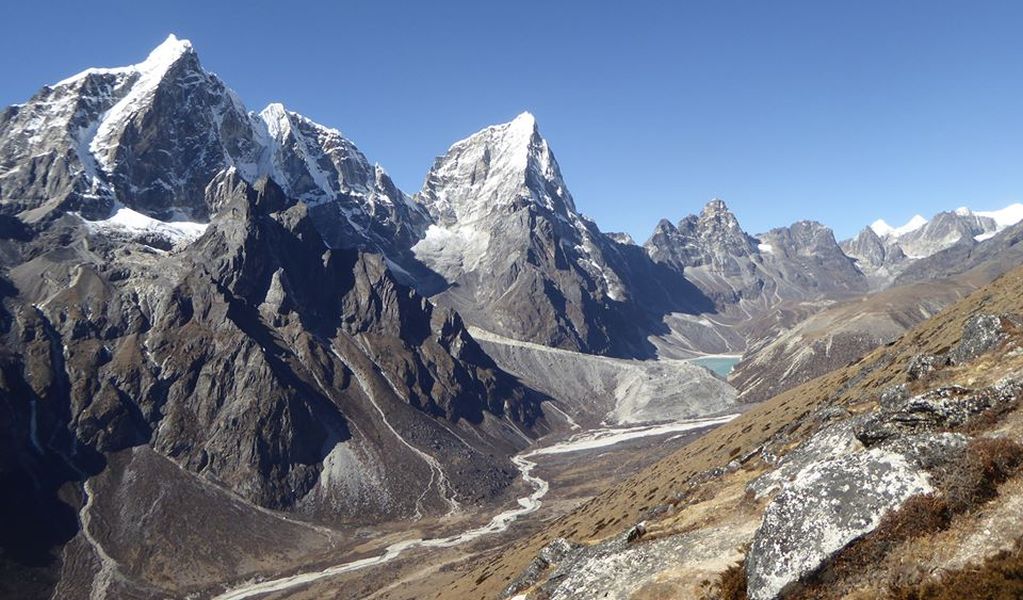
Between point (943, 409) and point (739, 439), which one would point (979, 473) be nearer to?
point (943, 409)

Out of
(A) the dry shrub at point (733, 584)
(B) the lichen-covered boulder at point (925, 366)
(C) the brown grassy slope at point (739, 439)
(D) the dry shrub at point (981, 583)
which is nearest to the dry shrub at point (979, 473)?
(D) the dry shrub at point (981, 583)

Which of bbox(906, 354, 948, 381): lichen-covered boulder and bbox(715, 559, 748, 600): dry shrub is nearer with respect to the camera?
bbox(715, 559, 748, 600): dry shrub

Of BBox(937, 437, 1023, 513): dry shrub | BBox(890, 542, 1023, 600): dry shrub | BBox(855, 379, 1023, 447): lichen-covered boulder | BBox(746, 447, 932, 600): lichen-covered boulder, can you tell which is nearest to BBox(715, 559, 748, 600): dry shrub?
BBox(746, 447, 932, 600): lichen-covered boulder

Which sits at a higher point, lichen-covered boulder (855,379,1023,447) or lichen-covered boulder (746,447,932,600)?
lichen-covered boulder (855,379,1023,447)

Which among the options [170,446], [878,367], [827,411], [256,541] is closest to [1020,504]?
[827,411]

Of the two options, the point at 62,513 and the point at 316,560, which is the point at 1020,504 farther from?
the point at 62,513

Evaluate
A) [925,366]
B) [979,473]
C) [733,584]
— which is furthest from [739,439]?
[979,473]

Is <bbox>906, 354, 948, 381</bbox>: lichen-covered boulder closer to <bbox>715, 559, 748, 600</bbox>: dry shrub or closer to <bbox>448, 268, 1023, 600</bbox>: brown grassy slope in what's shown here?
<bbox>448, 268, 1023, 600</bbox>: brown grassy slope
